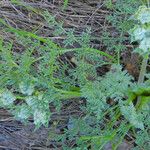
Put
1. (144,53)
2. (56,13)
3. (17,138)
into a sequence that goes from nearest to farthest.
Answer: (144,53) → (17,138) → (56,13)

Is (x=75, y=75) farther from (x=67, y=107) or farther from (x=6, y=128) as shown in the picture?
(x=6, y=128)

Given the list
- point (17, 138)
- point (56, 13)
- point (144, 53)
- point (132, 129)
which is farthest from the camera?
point (56, 13)

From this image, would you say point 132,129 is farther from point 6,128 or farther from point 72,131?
point 6,128

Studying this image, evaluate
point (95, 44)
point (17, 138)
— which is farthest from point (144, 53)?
point (17, 138)

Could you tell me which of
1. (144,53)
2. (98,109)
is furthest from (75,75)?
(144,53)

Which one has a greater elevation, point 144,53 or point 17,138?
point 144,53

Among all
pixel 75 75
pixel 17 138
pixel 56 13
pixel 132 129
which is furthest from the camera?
pixel 56 13

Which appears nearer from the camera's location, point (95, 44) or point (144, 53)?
point (144, 53)

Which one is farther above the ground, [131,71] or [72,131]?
[131,71]

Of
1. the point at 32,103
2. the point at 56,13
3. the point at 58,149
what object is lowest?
the point at 58,149
